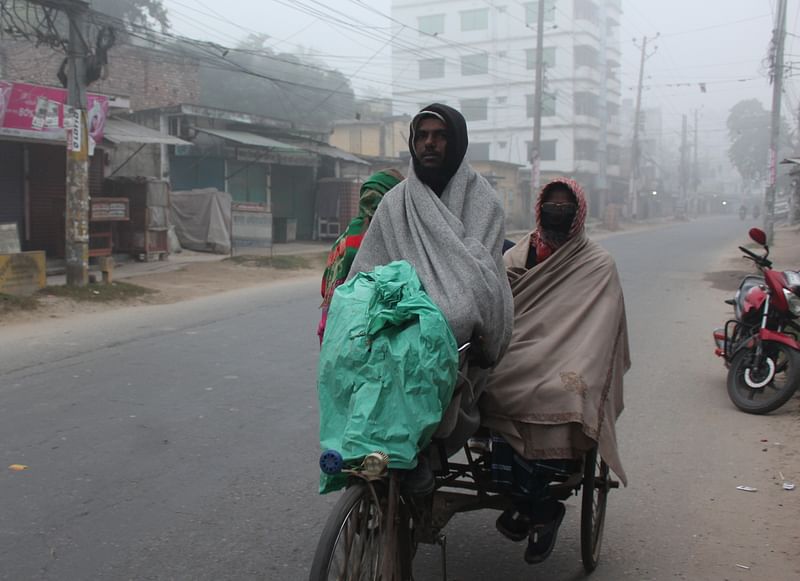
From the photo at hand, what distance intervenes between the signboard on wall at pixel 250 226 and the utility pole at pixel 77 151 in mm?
7120

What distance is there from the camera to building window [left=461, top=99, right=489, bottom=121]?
6812 centimetres

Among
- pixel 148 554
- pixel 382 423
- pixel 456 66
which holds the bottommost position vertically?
pixel 148 554

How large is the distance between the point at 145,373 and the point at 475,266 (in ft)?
16.7

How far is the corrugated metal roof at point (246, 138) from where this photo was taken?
20500 mm

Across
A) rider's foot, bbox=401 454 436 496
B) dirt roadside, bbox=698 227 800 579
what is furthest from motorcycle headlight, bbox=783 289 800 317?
rider's foot, bbox=401 454 436 496

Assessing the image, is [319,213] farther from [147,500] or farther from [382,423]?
[382,423]

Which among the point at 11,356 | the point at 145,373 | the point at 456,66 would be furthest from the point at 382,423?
the point at 456,66

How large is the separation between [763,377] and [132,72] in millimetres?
25761

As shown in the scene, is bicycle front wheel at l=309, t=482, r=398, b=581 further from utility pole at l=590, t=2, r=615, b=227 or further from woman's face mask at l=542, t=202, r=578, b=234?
utility pole at l=590, t=2, r=615, b=227

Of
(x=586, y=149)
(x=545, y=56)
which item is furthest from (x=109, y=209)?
(x=545, y=56)

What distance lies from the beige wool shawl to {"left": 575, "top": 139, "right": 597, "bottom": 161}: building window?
6156cm

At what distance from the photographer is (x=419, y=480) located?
2.48m

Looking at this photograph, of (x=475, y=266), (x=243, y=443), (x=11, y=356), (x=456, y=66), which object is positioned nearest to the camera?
(x=475, y=266)

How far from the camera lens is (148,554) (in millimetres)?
3467
